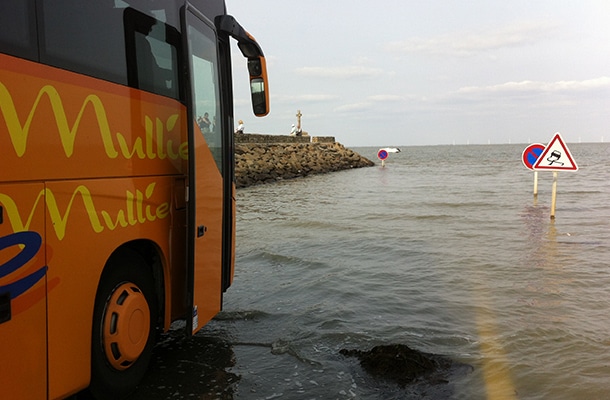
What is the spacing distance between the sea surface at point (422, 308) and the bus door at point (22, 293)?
156 centimetres

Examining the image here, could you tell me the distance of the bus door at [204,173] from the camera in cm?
427

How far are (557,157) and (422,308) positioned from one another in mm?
7475

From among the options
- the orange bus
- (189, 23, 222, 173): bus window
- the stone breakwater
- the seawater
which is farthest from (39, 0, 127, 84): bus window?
the stone breakwater

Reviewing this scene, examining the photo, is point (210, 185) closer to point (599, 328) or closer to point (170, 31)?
point (170, 31)

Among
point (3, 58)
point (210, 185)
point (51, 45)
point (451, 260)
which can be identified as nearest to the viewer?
point (3, 58)

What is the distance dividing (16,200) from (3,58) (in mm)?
704

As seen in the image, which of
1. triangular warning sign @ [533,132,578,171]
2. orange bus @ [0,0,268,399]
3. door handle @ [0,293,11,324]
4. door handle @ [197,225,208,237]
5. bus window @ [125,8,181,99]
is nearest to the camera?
door handle @ [0,293,11,324]

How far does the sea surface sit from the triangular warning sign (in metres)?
1.49

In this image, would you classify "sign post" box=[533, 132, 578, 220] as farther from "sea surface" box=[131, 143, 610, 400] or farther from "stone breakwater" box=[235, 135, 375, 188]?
"stone breakwater" box=[235, 135, 375, 188]

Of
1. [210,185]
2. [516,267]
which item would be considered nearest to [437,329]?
[210,185]

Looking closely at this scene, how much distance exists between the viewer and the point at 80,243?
312 cm

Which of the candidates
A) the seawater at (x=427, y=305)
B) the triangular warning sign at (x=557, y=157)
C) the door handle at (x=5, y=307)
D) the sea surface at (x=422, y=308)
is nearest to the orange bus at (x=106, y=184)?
the door handle at (x=5, y=307)

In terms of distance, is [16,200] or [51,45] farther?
[51,45]

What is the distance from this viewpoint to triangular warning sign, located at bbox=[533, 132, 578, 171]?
11.9m
